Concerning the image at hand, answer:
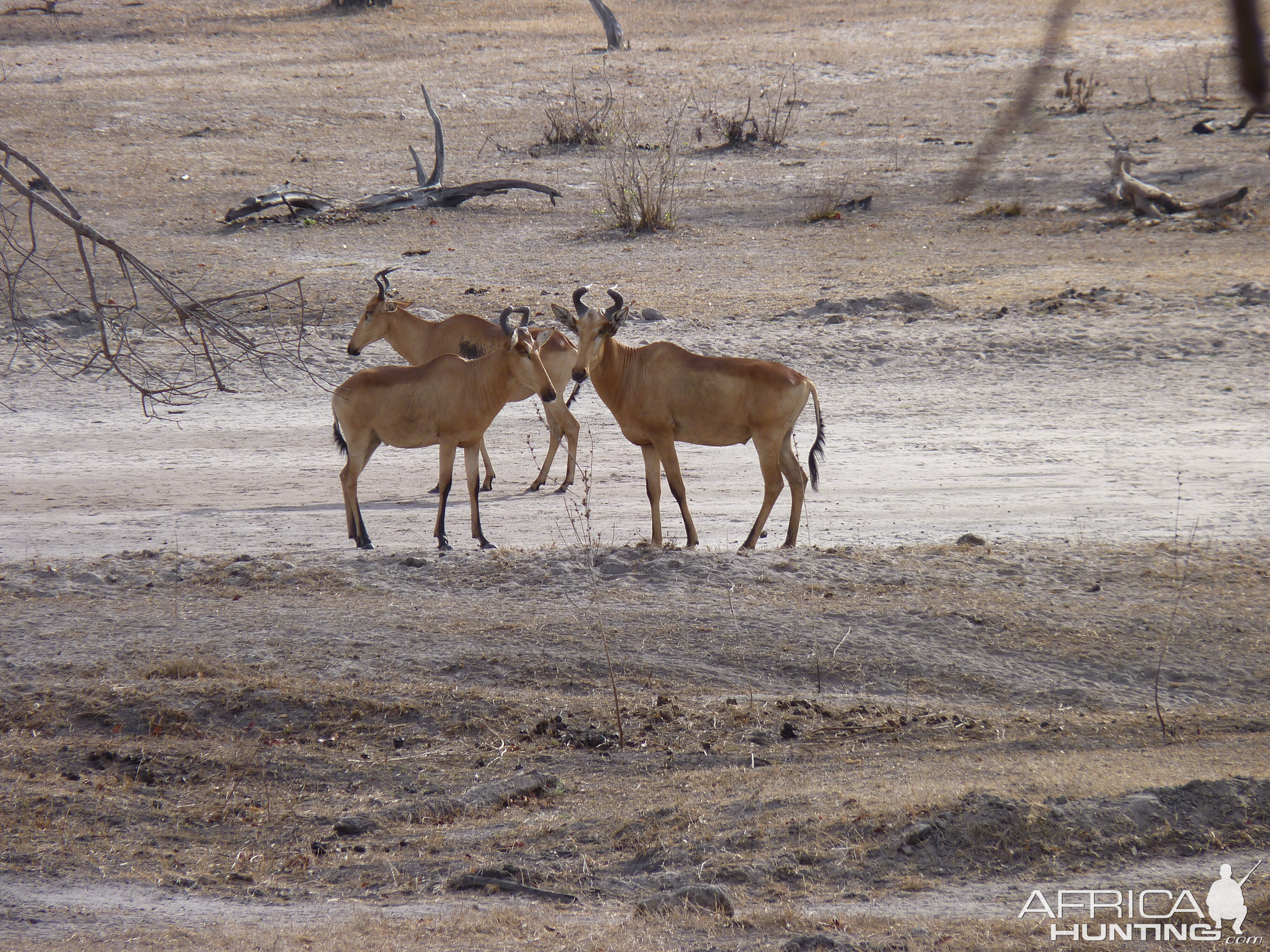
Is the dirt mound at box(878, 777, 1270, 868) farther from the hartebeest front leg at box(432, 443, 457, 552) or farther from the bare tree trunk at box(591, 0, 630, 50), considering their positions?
the bare tree trunk at box(591, 0, 630, 50)

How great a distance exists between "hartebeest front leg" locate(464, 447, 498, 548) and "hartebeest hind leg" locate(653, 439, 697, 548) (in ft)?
5.02

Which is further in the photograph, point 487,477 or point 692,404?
point 487,477

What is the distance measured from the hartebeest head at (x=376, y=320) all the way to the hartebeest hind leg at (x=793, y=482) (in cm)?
536

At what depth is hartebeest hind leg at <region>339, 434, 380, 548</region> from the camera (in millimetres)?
10375

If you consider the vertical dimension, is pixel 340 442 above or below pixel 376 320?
below

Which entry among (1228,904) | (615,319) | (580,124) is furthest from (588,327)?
(580,124)

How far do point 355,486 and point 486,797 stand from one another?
479cm

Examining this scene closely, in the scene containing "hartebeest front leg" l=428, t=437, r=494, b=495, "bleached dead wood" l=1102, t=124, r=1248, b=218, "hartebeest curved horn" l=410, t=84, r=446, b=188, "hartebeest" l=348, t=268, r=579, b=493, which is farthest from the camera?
"hartebeest curved horn" l=410, t=84, r=446, b=188

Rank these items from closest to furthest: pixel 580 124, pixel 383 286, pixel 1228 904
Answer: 1. pixel 1228 904
2. pixel 383 286
3. pixel 580 124

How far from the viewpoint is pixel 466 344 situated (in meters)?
13.2

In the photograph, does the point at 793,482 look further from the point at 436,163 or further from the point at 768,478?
the point at 436,163

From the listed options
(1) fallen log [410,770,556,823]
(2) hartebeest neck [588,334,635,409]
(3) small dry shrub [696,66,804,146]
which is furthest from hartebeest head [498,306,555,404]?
(3) small dry shrub [696,66,804,146]

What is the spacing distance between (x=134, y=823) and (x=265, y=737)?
1.01m

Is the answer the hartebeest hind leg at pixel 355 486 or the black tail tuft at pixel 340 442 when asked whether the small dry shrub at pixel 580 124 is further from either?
the hartebeest hind leg at pixel 355 486
